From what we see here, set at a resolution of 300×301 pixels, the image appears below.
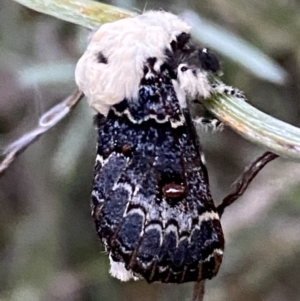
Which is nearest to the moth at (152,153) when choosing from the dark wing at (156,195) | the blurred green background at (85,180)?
the dark wing at (156,195)

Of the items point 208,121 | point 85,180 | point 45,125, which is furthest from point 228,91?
point 85,180

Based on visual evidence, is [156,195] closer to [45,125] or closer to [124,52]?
[124,52]

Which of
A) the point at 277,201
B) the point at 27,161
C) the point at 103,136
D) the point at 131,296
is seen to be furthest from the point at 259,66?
the point at 131,296

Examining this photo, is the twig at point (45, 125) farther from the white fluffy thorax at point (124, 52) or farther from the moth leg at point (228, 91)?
the moth leg at point (228, 91)

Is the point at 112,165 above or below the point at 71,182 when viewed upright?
above

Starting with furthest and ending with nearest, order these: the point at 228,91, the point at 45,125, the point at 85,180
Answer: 1. the point at 85,180
2. the point at 45,125
3. the point at 228,91

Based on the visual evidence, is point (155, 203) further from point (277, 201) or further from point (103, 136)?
point (277, 201)

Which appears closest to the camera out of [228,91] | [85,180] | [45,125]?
[228,91]
